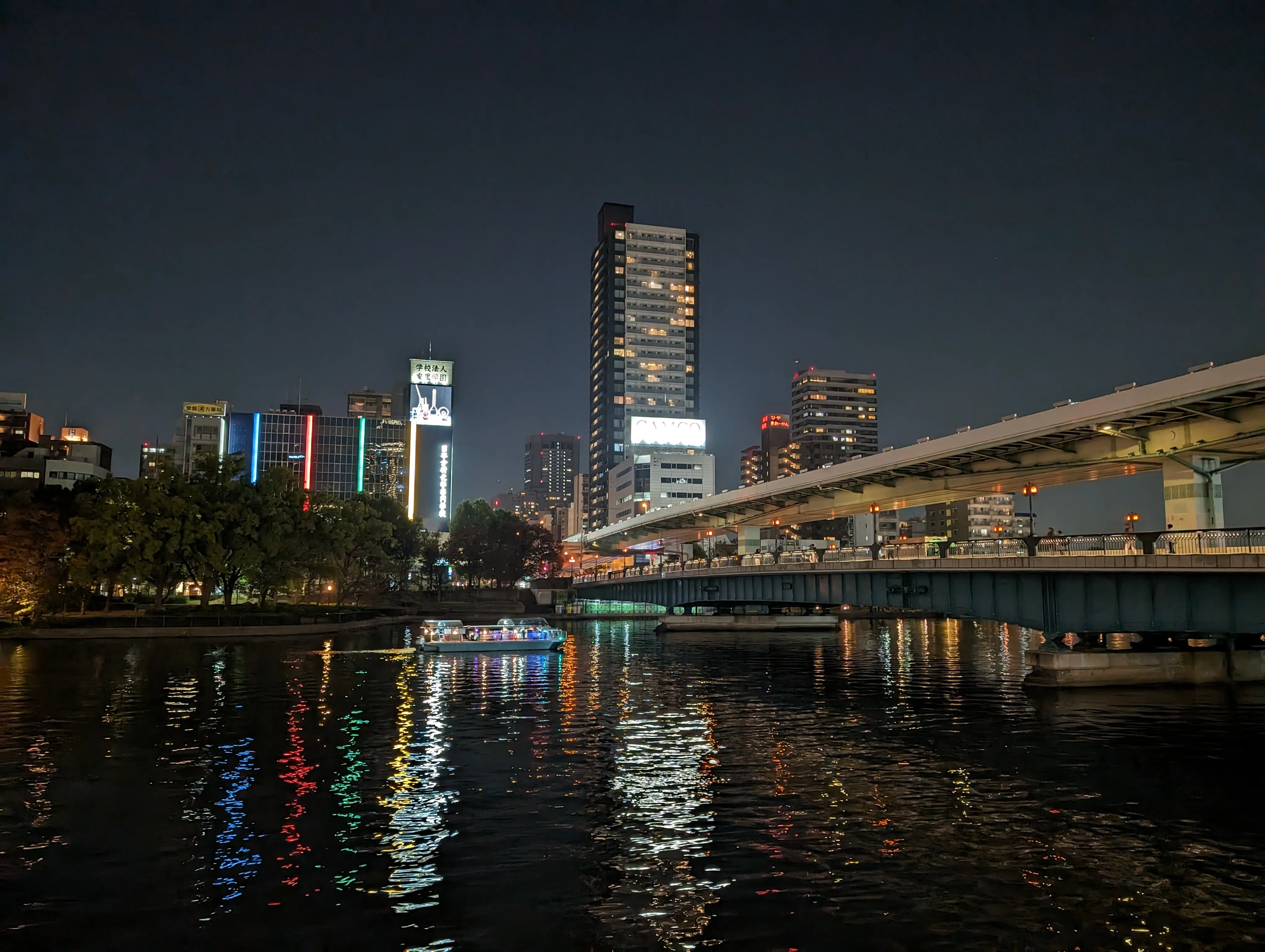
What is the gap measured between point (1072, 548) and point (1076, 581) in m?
1.76

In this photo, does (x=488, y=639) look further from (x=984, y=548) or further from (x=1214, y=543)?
(x=1214, y=543)

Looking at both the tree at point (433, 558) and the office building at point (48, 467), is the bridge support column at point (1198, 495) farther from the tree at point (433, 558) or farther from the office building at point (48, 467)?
the office building at point (48, 467)

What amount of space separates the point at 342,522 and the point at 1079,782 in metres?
94.1

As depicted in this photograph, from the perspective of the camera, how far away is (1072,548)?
4525 centimetres

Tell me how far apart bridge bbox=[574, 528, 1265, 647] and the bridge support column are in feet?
21.6

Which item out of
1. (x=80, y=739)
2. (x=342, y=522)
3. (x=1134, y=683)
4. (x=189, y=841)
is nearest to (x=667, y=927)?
(x=189, y=841)

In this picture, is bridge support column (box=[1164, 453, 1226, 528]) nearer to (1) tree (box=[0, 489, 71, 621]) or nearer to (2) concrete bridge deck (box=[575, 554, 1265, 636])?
(2) concrete bridge deck (box=[575, 554, 1265, 636])

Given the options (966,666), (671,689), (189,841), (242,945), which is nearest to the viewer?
(242,945)

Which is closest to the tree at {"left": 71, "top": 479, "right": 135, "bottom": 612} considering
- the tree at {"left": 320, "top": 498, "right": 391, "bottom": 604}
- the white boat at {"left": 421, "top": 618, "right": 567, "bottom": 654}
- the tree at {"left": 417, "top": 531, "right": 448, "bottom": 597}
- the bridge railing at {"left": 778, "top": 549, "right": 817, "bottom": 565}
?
the tree at {"left": 320, "top": 498, "right": 391, "bottom": 604}

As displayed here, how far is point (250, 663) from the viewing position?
61.8m

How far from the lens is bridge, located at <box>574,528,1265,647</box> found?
38.6 metres

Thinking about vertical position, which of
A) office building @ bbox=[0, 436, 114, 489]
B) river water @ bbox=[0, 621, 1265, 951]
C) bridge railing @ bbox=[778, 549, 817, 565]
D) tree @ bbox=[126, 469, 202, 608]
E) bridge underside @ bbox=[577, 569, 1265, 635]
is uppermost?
office building @ bbox=[0, 436, 114, 489]

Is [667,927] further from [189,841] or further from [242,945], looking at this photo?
[189,841]

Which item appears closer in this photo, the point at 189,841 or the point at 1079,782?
the point at 189,841
